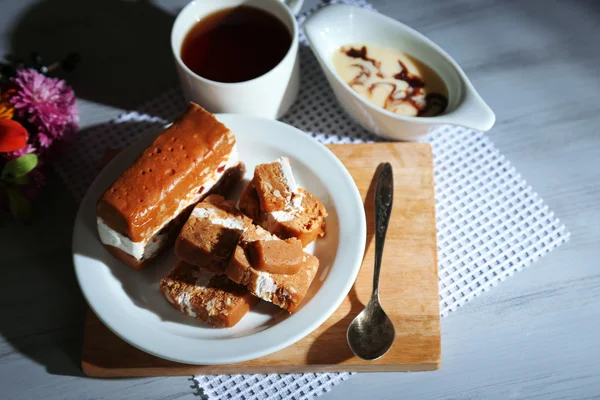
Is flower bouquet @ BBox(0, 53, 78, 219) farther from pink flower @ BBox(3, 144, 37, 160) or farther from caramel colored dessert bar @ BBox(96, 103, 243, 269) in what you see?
caramel colored dessert bar @ BBox(96, 103, 243, 269)

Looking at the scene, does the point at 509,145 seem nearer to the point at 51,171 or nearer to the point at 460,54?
the point at 460,54

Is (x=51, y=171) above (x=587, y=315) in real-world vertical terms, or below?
above

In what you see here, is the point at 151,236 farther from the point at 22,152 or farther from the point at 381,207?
the point at 381,207

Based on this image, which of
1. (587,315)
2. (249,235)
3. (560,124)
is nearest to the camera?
(249,235)

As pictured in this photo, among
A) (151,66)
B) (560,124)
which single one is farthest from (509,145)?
(151,66)

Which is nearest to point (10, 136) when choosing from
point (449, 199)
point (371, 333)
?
point (371, 333)

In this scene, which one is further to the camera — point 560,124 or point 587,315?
point 560,124

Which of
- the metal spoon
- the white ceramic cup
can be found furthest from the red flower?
the metal spoon
